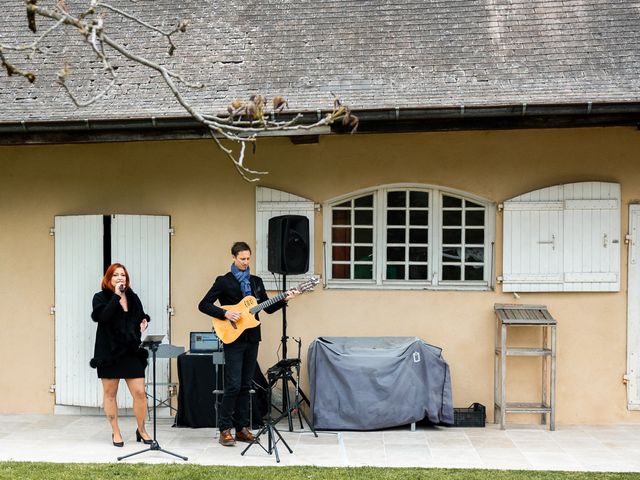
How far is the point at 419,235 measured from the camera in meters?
8.04

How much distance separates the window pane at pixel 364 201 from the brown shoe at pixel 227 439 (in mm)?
2554

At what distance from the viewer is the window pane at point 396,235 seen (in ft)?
26.4

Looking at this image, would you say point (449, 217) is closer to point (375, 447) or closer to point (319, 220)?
point (319, 220)

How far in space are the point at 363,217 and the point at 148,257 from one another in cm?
216

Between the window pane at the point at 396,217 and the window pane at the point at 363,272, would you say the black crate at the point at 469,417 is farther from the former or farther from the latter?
the window pane at the point at 396,217

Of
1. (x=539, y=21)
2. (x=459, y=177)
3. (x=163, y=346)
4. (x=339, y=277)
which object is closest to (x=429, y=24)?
(x=539, y=21)

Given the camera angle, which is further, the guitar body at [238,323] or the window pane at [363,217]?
the window pane at [363,217]

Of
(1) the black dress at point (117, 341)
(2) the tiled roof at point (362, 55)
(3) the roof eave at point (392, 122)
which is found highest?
(2) the tiled roof at point (362, 55)

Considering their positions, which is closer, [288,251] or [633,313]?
[288,251]

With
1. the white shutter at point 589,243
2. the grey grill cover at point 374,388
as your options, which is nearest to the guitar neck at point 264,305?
the grey grill cover at point 374,388

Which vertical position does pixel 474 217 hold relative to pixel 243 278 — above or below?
above

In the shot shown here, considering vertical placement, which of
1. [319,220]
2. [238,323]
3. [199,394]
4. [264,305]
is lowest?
[199,394]

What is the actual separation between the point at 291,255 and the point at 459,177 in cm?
183

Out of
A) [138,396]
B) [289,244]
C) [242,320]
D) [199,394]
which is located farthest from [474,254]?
[138,396]
